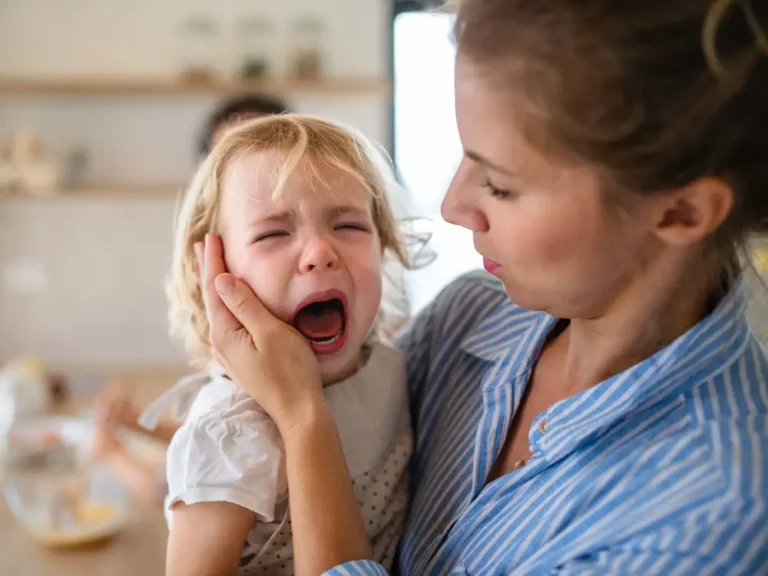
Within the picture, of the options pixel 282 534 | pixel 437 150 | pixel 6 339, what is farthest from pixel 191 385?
pixel 6 339

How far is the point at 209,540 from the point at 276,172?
0.48 metres

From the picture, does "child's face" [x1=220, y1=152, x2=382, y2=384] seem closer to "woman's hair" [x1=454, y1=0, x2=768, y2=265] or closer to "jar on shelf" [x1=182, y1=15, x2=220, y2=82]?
"woman's hair" [x1=454, y1=0, x2=768, y2=265]

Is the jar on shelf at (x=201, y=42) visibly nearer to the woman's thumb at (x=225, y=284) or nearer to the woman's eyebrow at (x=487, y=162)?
the woman's thumb at (x=225, y=284)

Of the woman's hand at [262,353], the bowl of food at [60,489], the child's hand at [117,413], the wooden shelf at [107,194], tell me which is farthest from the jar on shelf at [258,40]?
the woman's hand at [262,353]

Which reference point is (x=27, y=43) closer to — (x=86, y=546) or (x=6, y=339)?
(x=6, y=339)

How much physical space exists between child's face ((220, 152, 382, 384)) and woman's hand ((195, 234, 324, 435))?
1.6 inches

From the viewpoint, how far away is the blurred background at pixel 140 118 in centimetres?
331

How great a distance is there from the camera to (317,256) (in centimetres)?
95

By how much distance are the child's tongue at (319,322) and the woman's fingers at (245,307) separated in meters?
0.06

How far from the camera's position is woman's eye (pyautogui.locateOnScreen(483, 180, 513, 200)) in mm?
733

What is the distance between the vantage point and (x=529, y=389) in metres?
0.94

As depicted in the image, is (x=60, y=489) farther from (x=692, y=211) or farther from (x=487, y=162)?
(x=692, y=211)

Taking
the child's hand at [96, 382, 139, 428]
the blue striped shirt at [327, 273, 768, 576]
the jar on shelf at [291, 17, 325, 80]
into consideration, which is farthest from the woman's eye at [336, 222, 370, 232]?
the jar on shelf at [291, 17, 325, 80]

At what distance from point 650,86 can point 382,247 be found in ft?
Result: 1.98
